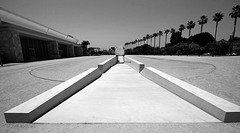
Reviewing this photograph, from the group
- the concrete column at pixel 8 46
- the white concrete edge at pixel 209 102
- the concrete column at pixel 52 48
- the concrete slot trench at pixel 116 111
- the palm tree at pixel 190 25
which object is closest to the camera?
the white concrete edge at pixel 209 102

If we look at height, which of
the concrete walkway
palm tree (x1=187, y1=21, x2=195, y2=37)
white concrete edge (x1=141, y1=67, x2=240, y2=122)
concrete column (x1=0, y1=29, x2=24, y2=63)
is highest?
palm tree (x1=187, y1=21, x2=195, y2=37)

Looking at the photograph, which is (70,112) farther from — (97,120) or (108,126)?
(108,126)

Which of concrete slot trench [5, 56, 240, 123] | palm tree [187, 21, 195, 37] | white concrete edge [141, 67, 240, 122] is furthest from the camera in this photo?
palm tree [187, 21, 195, 37]

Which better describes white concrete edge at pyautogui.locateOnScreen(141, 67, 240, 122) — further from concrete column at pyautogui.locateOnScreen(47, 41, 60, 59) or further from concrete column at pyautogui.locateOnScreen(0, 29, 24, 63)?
concrete column at pyautogui.locateOnScreen(47, 41, 60, 59)

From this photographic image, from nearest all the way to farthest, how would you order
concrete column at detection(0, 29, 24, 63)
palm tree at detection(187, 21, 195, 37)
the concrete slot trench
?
the concrete slot trench < concrete column at detection(0, 29, 24, 63) < palm tree at detection(187, 21, 195, 37)

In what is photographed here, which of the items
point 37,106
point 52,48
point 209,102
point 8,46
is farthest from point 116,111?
point 52,48

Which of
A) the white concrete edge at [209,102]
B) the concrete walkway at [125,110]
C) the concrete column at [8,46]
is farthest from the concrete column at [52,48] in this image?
the white concrete edge at [209,102]

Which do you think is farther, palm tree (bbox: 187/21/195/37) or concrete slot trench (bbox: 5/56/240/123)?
palm tree (bbox: 187/21/195/37)

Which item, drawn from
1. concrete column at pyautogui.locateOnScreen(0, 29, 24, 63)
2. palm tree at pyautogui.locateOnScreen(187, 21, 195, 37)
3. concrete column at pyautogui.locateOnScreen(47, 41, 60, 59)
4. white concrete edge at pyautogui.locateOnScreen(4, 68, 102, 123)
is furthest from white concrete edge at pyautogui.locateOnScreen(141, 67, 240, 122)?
palm tree at pyautogui.locateOnScreen(187, 21, 195, 37)

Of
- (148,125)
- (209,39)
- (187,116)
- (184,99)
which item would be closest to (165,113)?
(187,116)

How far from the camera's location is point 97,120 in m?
2.29

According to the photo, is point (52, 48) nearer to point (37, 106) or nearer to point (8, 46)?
point (8, 46)

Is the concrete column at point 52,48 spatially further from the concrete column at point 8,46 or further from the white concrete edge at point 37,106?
the white concrete edge at point 37,106

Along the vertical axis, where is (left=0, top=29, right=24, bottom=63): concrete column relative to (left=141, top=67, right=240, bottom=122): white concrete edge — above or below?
above
